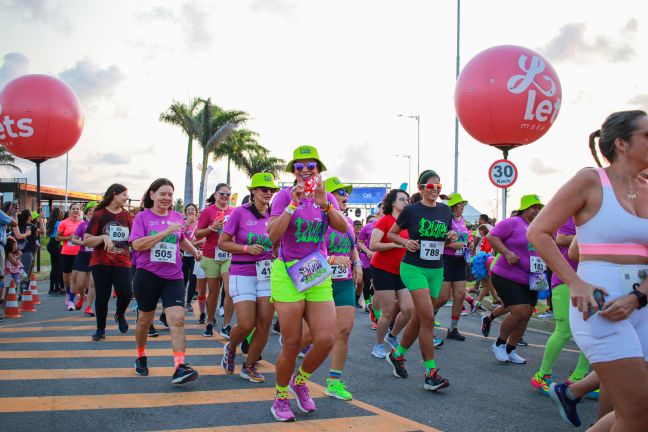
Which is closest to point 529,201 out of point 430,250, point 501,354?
point 430,250

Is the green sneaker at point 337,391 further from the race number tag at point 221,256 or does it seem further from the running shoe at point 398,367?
the race number tag at point 221,256

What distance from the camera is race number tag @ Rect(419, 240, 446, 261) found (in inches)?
254

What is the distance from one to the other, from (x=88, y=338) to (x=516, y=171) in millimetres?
9433

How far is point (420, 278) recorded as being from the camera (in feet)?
20.6

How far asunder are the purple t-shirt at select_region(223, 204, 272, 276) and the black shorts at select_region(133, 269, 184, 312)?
631mm

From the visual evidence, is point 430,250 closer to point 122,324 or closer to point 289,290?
point 289,290

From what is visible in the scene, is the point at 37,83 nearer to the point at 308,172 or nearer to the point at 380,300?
the point at 380,300

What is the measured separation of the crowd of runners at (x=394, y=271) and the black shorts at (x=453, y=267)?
0.02 metres

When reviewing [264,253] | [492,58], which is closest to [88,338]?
[264,253]

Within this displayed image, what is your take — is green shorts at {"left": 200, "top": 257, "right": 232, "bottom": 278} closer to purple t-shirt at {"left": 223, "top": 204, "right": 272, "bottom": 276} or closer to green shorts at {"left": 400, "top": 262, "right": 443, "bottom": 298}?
purple t-shirt at {"left": 223, "top": 204, "right": 272, "bottom": 276}

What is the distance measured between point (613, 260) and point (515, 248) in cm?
421

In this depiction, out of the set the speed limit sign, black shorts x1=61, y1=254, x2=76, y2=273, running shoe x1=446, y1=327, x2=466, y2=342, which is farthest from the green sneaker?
black shorts x1=61, y1=254, x2=76, y2=273

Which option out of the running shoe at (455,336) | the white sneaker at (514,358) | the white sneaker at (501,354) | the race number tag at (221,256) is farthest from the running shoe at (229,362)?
the running shoe at (455,336)

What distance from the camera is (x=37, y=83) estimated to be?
45.2 ft
